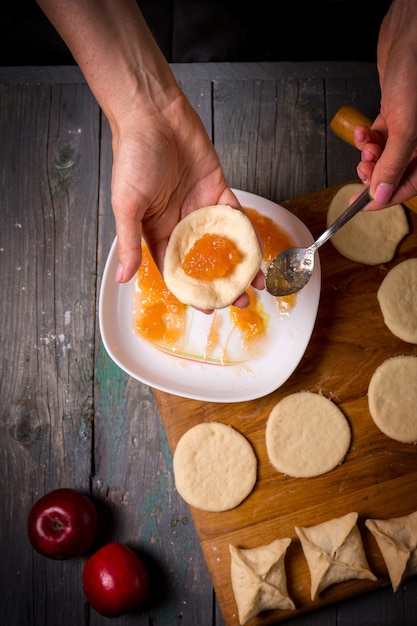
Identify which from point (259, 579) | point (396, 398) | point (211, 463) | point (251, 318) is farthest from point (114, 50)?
point (259, 579)

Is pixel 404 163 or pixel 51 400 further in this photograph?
pixel 51 400

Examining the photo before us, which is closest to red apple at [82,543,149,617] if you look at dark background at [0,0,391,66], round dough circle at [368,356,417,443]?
round dough circle at [368,356,417,443]

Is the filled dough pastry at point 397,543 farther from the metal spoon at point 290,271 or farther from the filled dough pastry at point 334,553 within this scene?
the metal spoon at point 290,271

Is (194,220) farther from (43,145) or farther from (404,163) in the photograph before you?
(43,145)

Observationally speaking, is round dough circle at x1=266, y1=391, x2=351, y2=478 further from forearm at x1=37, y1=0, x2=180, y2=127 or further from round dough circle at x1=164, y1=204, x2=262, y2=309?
forearm at x1=37, y1=0, x2=180, y2=127

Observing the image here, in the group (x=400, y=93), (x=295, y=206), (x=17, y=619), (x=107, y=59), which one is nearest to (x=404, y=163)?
(x=400, y=93)

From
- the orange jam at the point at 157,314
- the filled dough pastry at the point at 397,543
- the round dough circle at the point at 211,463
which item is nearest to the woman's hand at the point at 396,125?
the orange jam at the point at 157,314
